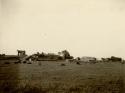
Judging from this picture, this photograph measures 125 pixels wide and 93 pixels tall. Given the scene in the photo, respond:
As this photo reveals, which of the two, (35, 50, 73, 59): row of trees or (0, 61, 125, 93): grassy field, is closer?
(0, 61, 125, 93): grassy field

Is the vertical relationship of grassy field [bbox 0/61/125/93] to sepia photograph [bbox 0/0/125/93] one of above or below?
below

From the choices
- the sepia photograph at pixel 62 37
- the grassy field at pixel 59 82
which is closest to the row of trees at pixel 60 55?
the sepia photograph at pixel 62 37

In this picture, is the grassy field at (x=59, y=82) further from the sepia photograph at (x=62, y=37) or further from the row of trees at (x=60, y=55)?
the row of trees at (x=60, y=55)

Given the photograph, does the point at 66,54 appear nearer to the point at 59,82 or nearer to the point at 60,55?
the point at 60,55

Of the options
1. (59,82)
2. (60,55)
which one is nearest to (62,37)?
(60,55)

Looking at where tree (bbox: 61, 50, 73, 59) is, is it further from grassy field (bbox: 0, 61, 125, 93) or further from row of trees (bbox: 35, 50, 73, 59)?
grassy field (bbox: 0, 61, 125, 93)

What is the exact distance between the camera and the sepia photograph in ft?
15.8

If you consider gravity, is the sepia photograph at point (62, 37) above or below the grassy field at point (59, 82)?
above

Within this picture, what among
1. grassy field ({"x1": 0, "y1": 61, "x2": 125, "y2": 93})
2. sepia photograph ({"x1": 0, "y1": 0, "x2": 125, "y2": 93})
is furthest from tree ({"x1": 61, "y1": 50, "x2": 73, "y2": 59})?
grassy field ({"x1": 0, "y1": 61, "x2": 125, "y2": 93})

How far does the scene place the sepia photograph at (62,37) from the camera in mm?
4809

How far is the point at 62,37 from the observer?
5.07 metres

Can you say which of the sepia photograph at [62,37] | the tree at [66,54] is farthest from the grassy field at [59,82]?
the tree at [66,54]

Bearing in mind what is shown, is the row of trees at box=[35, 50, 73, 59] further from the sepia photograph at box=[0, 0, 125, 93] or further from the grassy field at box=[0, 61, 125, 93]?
the grassy field at box=[0, 61, 125, 93]

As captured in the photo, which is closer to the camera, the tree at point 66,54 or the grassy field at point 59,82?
the grassy field at point 59,82
